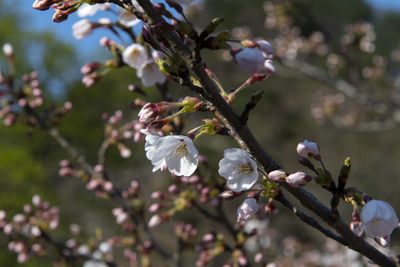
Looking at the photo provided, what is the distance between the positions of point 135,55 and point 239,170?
718 millimetres

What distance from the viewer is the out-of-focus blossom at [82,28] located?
1597 millimetres

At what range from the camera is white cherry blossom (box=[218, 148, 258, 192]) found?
95 cm

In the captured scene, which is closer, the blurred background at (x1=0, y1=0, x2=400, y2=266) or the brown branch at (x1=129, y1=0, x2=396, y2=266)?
the brown branch at (x1=129, y1=0, x2=396, y2=266)

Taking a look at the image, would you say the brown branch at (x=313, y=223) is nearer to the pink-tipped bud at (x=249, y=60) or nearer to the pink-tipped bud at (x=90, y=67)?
the pink-tipped bud at (x=249, y=60)

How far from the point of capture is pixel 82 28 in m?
1.61

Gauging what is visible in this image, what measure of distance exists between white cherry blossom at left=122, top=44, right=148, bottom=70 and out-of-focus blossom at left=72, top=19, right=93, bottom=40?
28 centimetres

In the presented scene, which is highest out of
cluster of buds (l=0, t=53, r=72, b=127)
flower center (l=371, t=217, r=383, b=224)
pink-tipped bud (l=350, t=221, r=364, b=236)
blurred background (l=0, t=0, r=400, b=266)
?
flower center (l=371, t=217, r=383, b=224)

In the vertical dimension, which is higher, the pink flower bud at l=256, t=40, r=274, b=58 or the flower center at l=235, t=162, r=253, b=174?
the pink flower bud at l=256, t=40, r=274, b=58

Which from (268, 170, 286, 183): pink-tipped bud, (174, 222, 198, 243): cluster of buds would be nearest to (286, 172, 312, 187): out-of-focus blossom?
(268, 170, 286, 183): pink-tipped bud

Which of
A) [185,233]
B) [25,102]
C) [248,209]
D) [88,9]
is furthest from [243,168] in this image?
[25,102]

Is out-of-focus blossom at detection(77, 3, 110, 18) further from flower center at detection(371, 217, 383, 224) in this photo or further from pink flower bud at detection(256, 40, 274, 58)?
flower center at detection(371, 217, 383, 224)

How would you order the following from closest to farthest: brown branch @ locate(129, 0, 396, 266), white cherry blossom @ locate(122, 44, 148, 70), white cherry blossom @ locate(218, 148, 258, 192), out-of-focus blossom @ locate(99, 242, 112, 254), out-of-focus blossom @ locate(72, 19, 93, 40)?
brown branch @ locate(129, 0, 396, 266) < white cherry blossom @ locate(218, 148, 258, 192) < white cherry blossom @ locate(122, 44, 148, 70) < out-of-focus blossom @ locate(72, 19, 93, 40) < out-of-focus blossom @ locate(99, 242, 112, 254)

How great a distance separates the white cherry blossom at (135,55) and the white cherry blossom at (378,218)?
98 centimetres

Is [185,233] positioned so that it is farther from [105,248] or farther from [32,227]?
[32,227]
